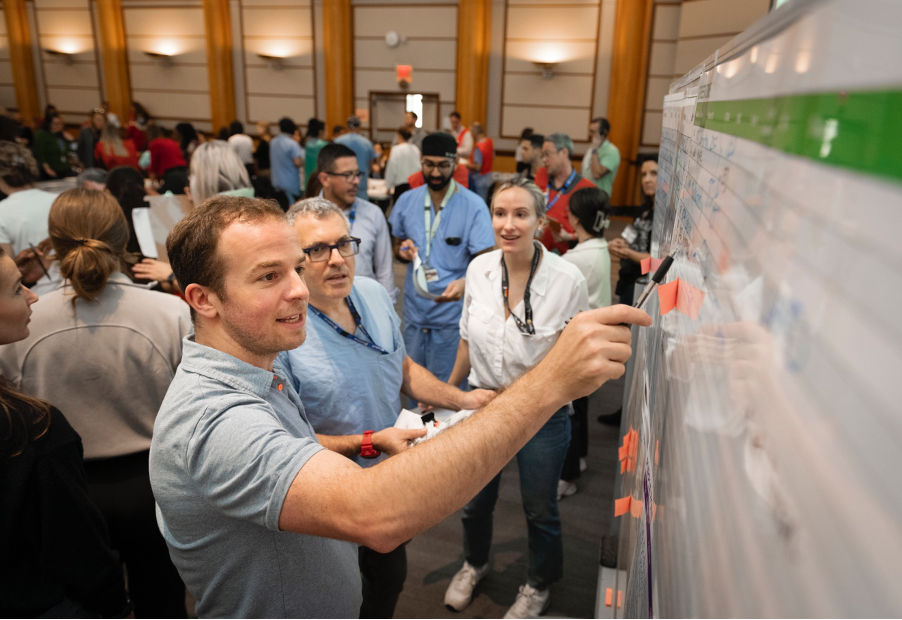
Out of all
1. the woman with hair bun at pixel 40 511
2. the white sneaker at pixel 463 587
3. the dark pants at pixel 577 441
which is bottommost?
the white sneaker at pixel 463 587

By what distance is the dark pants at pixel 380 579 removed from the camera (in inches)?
80.7

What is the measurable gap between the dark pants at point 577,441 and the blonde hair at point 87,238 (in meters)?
2.40

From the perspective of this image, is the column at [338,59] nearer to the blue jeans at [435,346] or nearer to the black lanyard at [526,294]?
the blue jeans at [435,346]

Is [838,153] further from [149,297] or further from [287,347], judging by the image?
[149,297]

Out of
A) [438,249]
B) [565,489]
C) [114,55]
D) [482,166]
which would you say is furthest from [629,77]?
[114,55]

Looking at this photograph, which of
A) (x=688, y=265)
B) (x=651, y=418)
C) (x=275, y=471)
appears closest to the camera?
(x=688, y=265)

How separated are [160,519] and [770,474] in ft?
4.57

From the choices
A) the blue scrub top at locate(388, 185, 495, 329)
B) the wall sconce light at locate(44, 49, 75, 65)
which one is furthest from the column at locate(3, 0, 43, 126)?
the blue scrub top at locate(388, 185, 495, 329)

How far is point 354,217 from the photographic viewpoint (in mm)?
3115

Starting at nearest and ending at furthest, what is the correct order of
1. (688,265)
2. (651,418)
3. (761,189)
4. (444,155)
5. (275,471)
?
(761,189) → (688,265) → (651,418) → (275,471) → (444,155)

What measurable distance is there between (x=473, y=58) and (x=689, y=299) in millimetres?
11182

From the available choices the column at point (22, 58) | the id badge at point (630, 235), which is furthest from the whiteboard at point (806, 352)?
the column at point (22, 58)

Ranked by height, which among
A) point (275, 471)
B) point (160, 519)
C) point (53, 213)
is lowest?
point (160, 519)

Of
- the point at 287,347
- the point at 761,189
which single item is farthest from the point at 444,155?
the point at 761,189
